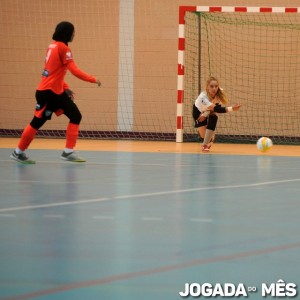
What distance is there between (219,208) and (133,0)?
11.8 meters

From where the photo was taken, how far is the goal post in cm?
1756

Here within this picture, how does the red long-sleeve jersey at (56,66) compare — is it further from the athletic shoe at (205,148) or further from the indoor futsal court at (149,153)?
the athletic shoe at (205,148)

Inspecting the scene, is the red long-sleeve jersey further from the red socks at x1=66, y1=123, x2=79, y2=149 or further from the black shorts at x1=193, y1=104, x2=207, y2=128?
the black shorts at x1=193, y1=104, x2=207, y2=128

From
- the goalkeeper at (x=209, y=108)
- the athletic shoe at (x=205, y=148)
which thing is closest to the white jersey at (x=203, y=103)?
the goalkeeper at (x=209, y=108)

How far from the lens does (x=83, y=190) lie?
8438mm

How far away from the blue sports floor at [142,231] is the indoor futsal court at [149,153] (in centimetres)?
2

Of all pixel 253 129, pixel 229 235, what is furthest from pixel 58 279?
pixel 253 129

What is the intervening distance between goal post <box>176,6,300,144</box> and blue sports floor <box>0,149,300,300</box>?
278 inches

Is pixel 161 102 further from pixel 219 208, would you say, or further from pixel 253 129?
pixel 219 208

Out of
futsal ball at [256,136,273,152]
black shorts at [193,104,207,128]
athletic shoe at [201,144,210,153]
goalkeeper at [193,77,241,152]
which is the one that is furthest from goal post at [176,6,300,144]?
futsal ball at [256,136,273,152]

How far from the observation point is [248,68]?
17844 millimetres

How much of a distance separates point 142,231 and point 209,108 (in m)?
8.73

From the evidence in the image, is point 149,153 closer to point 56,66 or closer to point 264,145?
point 264,145

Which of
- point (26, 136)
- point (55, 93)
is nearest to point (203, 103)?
point (55, 93)
